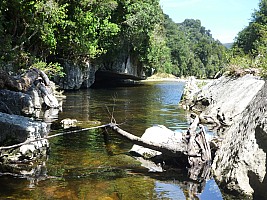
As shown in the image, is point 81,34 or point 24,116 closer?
point 24,116

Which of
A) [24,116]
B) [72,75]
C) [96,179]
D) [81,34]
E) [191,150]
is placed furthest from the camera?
[72,75]

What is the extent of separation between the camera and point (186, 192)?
664 centimetres

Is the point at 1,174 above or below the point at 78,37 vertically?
below

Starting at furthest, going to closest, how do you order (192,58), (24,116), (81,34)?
(192,58), (81,34), (24,116)

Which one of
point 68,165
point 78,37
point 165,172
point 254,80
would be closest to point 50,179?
point 68,165

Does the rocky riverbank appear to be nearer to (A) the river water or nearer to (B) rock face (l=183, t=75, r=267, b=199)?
(A) the river water

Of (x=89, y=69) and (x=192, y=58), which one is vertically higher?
(x=192, y=58)

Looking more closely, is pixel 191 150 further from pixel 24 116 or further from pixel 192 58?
pixel 192 58

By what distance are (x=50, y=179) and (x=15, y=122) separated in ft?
6.94

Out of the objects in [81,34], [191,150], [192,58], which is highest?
[192,58]

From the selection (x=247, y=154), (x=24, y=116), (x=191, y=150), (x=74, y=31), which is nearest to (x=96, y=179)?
(x=191, y=150)

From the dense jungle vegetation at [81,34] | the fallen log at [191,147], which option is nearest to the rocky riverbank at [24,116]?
the dense jungle vegetation at [81,34]

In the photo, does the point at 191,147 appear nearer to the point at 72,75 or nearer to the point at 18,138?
the point at 18,138

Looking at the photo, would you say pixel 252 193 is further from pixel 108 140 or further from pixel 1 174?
pixel 108 140
